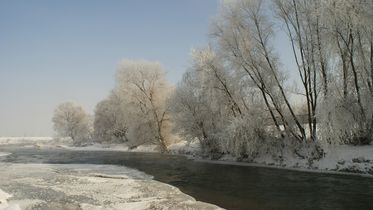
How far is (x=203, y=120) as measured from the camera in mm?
39375

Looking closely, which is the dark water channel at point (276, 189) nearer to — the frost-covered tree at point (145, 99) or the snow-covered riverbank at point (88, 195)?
the snow-covered riverbank at point (88, 195)

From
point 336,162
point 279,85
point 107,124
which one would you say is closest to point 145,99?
point 279,85

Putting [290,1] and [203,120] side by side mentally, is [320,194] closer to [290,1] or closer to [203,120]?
[290,1]

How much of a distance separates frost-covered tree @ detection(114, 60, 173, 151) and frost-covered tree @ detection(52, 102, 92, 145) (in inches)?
2314

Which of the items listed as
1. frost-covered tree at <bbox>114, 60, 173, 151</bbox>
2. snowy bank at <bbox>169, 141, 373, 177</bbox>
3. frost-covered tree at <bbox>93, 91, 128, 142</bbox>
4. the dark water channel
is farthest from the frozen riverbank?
frost-covered tree at <bbox>93, 91, 128, 142</bbox>

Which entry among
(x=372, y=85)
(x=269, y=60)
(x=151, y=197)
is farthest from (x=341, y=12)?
(x=151, y=197)

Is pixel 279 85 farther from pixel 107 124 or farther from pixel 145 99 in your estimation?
pixel 107 124

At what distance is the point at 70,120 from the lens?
110375mm

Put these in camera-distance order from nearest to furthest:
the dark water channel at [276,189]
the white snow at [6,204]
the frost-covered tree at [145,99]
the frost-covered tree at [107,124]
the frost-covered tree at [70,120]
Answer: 1. the white snow at [6,204]
2. the dark water channel at [276,189]
3. the frost-covered tree at [145,99]
4. the frost-covered tree at [107,124]
5. the frost-covered tree at [70,120]

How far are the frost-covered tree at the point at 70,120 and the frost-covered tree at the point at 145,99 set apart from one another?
58.8 meters

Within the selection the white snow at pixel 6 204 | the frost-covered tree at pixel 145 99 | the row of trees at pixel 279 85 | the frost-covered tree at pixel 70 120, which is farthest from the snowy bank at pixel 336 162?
the frost-covered tree at pixel 70 120

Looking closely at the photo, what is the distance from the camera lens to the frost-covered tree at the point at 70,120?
4274 inches

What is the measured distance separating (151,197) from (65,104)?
4053 inches

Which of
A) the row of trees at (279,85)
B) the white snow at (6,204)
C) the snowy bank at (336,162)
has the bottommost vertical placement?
the white snow at (6,204)
